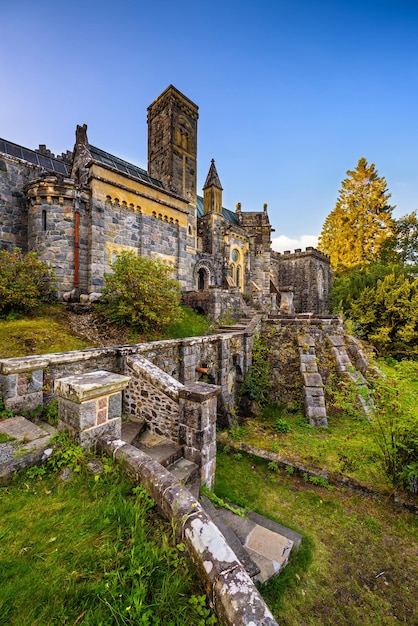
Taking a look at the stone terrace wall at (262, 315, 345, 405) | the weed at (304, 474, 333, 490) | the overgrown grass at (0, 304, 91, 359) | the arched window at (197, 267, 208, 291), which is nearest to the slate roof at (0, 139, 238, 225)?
the arched window at (197, 267, 208, 291)

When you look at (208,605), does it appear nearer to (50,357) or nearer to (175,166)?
(50,357)

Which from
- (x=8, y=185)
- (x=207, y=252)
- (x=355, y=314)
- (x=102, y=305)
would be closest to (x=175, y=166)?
(x=207, y=252)

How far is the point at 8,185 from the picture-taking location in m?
11.6

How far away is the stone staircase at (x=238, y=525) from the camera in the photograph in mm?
3416

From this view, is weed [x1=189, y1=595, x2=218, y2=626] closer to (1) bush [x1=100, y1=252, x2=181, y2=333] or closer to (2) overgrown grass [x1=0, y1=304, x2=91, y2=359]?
(2) overgrown grass [x1=0, y1=304, x2=91, y2=359]

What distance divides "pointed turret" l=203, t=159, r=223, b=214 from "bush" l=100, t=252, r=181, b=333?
42.5 ft

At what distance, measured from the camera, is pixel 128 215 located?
1303 centimetres

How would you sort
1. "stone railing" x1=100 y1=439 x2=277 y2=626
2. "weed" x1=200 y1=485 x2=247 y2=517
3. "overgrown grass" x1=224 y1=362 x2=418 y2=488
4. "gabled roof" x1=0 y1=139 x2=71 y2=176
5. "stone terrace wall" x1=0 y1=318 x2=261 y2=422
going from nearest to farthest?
"stone railing" x1=100 y1=439 x2=277 y2=626 < "stone terrace wall" x1=0 y1=318 x2=261 y2=422 < "weed" x1=200 y1=485 x2=247 y2=517 < "overgrown grass" x1=224 y1=362 x2=418 y2=488 < "gabled roof" x1=0 y1=139 x2=71 y2=176

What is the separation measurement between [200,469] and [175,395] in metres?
1.29

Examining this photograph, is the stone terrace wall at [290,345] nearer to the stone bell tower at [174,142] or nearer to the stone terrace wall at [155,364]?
the stone terrace wall at [155,364]

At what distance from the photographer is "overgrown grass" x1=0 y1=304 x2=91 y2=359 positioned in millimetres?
6090

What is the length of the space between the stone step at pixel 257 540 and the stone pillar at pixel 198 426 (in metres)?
0.58

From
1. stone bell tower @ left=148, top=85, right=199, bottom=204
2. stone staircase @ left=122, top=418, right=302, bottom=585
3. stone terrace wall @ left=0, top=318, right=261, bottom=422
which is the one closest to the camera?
stone staircase @ left=122, top=418, right=302, bottom=585

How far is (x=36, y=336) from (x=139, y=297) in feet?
10.9
